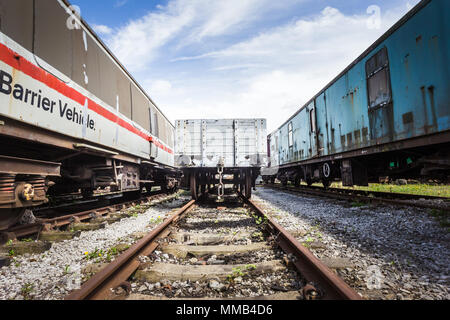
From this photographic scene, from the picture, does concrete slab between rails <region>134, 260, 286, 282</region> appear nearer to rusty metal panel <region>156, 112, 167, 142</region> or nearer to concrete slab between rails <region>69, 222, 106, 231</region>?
concrete slab between rails <region>69, 222, 106, 231</region>

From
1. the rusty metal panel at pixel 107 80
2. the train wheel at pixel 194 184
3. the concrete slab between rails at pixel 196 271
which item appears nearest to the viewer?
the concrete slab between rails at pixel 196 271

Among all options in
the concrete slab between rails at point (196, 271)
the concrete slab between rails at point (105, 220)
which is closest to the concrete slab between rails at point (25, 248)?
the concrete slab between rails at point (105, 220)

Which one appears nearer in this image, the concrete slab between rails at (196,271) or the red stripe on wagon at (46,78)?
the concrete slab between rails at (196,271)

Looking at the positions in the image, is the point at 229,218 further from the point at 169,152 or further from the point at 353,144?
the point at 169,152

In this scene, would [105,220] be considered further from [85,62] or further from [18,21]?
[18,21]

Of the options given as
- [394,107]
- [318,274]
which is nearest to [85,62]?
[318,274]

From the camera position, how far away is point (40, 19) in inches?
124

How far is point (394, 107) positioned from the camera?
5301 mm

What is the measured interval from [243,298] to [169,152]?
10.0 metres

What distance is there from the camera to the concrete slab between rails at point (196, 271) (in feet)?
7.14

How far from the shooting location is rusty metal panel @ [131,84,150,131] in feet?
22.7

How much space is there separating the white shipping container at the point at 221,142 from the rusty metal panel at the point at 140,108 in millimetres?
1113

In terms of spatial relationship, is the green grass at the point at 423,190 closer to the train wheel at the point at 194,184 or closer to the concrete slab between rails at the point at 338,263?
the train wheel at the point at 194,184

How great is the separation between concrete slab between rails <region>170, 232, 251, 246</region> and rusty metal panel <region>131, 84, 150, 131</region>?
172 inches
